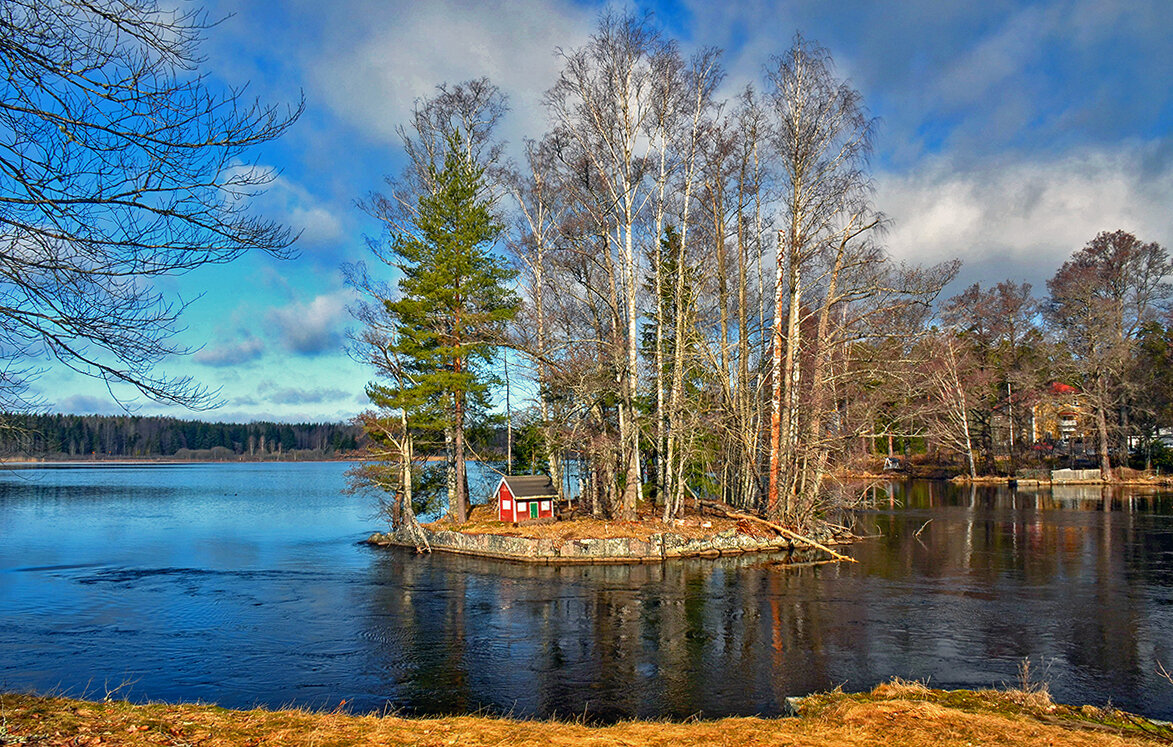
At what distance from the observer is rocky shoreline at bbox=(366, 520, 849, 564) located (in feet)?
73.2

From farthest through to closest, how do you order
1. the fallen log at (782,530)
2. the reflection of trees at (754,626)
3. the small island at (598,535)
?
the small island at (598,535), the fallen log at (782,530), the reflection of trees at (754,626)

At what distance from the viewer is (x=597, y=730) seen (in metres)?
7.11

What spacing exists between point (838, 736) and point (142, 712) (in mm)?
6317

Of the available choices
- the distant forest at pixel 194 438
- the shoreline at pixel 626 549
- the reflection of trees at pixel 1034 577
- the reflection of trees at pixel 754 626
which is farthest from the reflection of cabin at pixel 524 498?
the distant forest at pixel 194 438

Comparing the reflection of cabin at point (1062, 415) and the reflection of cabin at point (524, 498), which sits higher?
the reflection of cabin at point (1062, 415)

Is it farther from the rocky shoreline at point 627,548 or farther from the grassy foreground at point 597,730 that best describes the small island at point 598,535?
the grassy foreground at point 597,730

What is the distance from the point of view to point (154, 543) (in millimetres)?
29906

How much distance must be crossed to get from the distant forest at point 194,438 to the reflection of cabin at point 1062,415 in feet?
297

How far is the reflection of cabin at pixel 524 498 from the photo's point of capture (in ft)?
87.2

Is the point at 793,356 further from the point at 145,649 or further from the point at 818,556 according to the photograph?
the point at 145,649

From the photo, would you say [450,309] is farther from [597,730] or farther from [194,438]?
[194,438]

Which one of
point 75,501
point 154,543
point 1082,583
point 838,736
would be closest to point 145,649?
point 838,736

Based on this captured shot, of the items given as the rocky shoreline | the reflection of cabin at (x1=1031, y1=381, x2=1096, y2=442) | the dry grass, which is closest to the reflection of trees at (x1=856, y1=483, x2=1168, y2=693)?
the rocky shoreline

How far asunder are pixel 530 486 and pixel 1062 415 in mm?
45012
